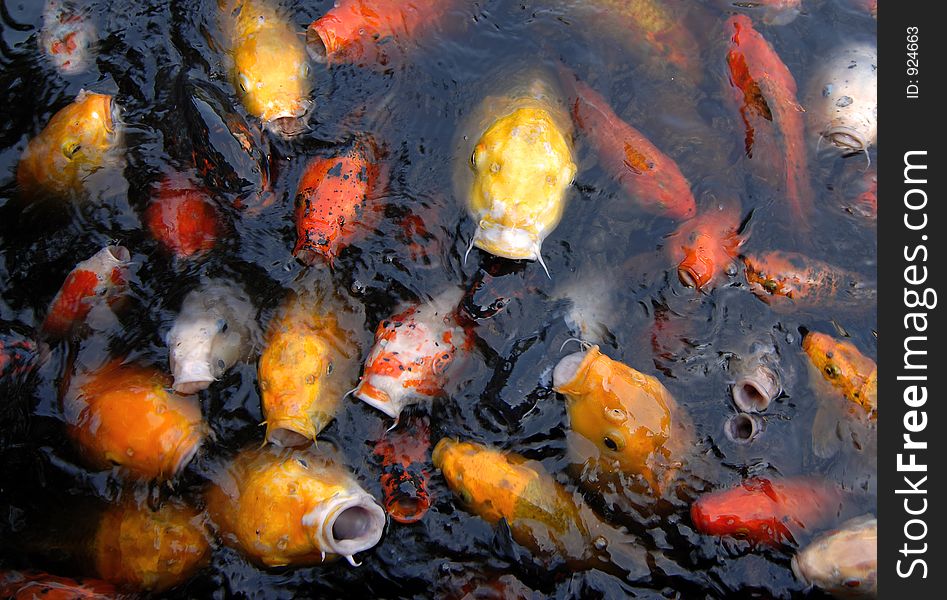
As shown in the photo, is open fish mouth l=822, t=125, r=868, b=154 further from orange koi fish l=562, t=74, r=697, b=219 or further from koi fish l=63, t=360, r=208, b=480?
koi fish l=63, t=360, r=208, b=480

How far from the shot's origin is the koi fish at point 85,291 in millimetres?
4203

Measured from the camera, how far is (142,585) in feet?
12.1

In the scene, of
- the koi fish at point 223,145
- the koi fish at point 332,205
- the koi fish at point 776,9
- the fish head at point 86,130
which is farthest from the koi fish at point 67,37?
the koi fish at point 776,9

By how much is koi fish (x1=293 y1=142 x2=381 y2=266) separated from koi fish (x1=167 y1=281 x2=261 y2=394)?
50 cm

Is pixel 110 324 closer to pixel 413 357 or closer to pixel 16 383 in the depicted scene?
pixel 16 383

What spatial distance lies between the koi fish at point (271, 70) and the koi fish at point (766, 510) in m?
3.53

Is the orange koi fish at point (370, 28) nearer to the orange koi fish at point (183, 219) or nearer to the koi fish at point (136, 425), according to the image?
the orange koi fish at point (183, 219)

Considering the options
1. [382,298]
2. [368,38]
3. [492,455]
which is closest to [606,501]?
[492,455]

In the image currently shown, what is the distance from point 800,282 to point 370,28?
3.37 metres

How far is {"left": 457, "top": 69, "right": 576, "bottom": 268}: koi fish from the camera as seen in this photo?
407 centimetres

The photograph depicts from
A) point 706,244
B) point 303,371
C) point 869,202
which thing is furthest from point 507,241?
point 869,202

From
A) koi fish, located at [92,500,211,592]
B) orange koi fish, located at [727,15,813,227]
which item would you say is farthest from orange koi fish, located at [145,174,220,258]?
orange koi fish, located at [727,15,813,227]

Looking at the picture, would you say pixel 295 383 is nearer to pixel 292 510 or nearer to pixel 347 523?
pixel 292 510

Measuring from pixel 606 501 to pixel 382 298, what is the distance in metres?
1.80
